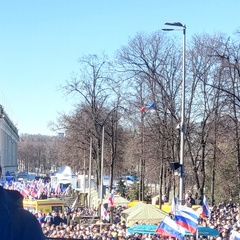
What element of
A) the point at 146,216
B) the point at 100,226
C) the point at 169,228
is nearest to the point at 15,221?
the point at 169,228

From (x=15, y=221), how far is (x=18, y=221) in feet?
0.05

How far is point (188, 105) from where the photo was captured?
34.3 metres

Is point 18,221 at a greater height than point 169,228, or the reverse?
point 18,221

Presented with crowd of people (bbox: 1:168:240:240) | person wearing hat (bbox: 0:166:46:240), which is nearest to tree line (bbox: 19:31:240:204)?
crowd of people (bbox: 1:168:240:240)

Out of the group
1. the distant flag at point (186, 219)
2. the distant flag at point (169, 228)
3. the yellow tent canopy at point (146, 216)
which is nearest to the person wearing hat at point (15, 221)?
the distant flag at point (169, 228)

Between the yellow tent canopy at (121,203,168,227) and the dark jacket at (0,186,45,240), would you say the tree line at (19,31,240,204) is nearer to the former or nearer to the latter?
the yellow tent canopy at (121,203,168,227)

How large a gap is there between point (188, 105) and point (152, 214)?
524 inches

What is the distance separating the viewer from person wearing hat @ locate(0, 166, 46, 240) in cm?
217

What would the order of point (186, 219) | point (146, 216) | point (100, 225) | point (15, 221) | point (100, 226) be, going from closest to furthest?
point (15, 221) → point (186, 219) → point (146, 216) → point (100, 226) → point (100, 225)

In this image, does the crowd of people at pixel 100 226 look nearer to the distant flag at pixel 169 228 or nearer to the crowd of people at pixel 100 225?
the crowd of people at pixel 100 225

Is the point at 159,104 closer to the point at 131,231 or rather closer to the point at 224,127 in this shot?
the point at 224,127

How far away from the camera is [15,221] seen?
88.4 inches

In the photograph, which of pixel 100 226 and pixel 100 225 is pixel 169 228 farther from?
pixel 100 225

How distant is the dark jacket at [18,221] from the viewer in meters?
2.20
